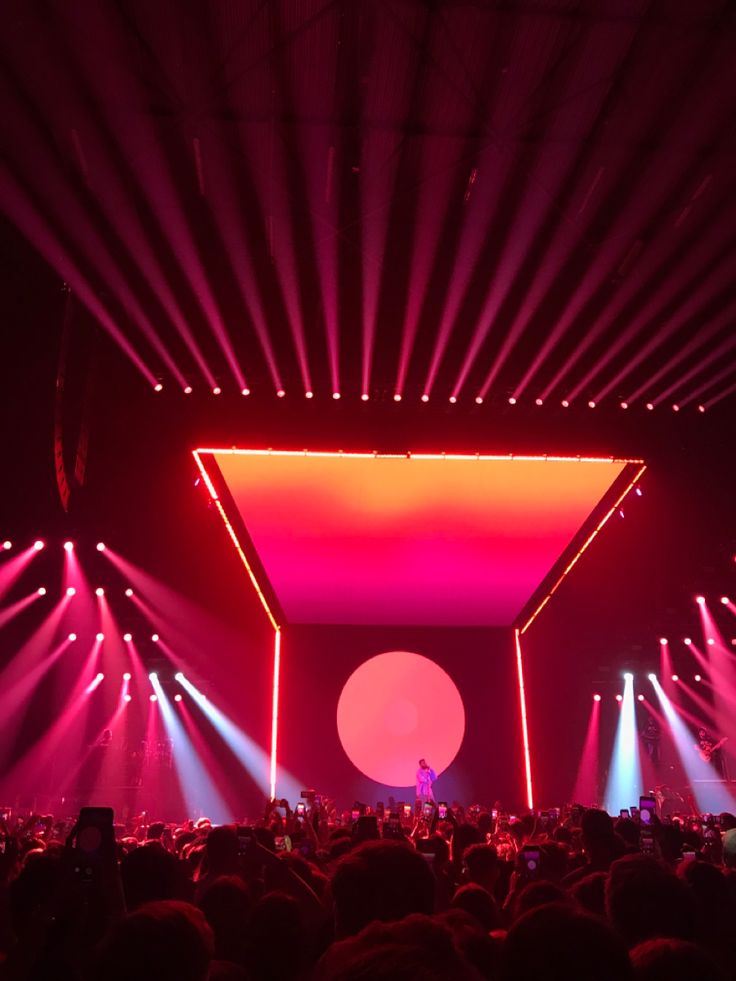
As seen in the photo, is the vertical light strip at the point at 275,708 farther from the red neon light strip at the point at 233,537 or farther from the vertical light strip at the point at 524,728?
the vertical light strip at the point at 524,728

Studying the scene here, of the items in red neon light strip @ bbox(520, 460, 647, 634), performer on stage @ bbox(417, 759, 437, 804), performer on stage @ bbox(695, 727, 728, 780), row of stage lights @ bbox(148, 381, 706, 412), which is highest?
row of stage lights @ bbox(148, 381, 706, 412)

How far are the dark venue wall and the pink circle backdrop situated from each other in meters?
0.14

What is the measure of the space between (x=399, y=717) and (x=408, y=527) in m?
5.43

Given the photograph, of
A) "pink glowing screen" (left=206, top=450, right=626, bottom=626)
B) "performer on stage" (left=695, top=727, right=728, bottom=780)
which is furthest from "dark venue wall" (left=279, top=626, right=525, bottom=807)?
"performer on stage" (left=695, top=727, right=728, bottom=780)

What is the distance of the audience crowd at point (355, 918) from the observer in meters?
1.31

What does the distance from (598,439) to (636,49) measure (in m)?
5.59

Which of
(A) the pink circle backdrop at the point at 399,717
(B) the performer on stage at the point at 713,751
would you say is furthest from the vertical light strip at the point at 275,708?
(B) the performer on stage at the point at 713,751

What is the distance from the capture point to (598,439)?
10.6 metres

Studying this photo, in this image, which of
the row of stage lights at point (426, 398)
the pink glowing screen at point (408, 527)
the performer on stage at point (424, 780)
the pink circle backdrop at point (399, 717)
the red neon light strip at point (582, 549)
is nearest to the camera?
the row of stage lights at point (426, 398)

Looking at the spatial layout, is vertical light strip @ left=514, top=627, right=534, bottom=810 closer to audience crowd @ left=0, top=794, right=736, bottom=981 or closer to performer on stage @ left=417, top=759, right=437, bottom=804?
performer on stage @ left=417, top=759, right=437, bottom=804

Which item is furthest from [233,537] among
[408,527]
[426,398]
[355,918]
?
[355,918]

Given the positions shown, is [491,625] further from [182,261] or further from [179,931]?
[179,931]

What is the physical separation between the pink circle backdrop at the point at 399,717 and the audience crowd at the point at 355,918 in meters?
13.4

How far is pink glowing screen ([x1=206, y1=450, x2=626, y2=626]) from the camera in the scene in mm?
12398
